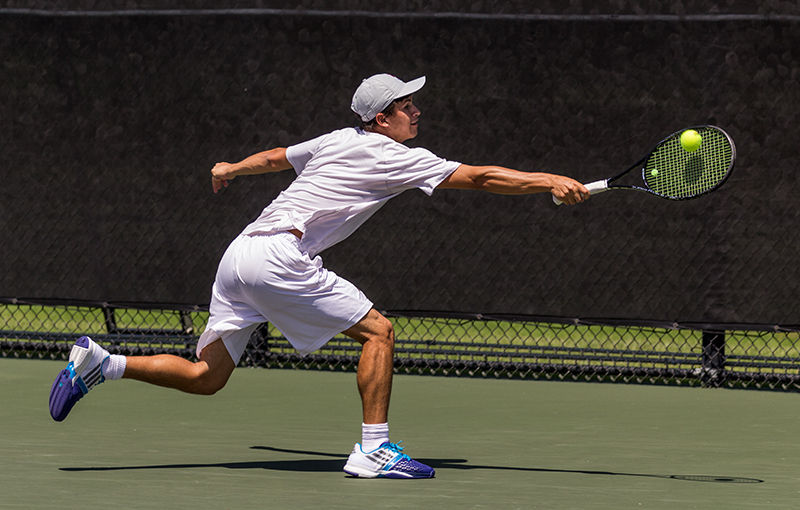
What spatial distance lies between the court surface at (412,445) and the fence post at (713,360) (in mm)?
91

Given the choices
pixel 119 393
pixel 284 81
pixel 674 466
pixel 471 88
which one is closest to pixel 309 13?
pixel 284 81

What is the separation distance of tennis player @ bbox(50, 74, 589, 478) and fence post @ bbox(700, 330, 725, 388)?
118 inches

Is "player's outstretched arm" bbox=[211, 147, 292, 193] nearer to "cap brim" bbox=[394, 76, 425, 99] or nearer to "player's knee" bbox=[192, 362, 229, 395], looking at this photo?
"cap brim" bbox=[394, 76, 425, 99]

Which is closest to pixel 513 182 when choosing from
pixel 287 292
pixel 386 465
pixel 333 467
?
pixel 287 292

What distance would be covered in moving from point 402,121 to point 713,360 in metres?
3.17

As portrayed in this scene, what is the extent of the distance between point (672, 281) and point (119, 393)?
2.80 metres

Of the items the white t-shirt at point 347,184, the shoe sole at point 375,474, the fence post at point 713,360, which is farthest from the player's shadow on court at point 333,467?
the fence post at point 713,360

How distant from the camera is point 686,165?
18.7 ft

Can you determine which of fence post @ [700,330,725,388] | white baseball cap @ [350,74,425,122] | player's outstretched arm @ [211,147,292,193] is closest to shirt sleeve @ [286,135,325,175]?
player's outstretched arm @ [211,147,292,193]

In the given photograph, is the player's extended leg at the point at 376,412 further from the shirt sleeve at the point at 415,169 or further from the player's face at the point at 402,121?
the player's face at the point at 402,121

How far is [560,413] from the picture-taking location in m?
7.24

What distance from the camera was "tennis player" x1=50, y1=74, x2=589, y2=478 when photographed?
17.7 ft

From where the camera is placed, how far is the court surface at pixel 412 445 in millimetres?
4914

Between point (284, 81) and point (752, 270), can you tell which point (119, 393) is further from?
point (752, 270)
